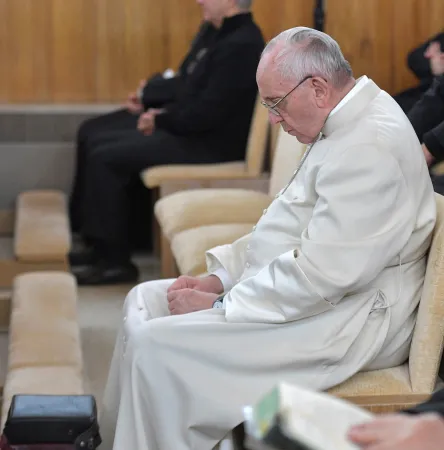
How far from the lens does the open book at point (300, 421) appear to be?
4.29 ft

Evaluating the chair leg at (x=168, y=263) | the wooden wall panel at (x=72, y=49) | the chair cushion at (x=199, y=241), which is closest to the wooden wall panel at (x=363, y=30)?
the wooden wall panel at (x=72, y=49)

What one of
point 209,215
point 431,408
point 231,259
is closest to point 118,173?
point 209,215

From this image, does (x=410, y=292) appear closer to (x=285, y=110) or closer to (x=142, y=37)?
(x=285, y=110)

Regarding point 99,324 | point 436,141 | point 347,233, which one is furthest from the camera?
point 99,324

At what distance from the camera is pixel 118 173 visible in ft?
16.2

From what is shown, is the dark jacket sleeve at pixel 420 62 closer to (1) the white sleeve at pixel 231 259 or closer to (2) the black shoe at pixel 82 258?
(2) the black shoe at pixel 82 258

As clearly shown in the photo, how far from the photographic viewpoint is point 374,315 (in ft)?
7.80

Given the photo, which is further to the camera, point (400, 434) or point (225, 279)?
point (225, 279)

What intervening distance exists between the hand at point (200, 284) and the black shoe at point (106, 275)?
2177 mm

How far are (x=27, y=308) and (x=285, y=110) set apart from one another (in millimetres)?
1824

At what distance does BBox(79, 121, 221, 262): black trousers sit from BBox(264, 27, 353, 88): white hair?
2.50m

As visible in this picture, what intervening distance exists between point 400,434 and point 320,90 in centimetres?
111

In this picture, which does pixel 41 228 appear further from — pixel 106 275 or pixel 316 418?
pixel 316 418

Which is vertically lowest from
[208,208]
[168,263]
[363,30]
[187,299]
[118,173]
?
[168,263]
